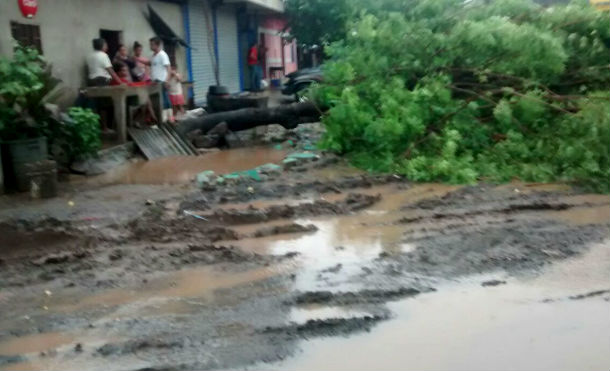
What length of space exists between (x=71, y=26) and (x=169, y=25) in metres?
5.07

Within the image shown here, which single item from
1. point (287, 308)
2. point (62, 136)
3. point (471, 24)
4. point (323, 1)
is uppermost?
point (323, 1)

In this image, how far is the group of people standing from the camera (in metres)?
11.5

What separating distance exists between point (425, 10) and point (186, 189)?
5.03 m

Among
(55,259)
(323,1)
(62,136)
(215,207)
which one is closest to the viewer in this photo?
(55,259)

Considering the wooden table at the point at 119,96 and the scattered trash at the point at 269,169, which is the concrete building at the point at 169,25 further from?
the scattered trash at the point at 269,169

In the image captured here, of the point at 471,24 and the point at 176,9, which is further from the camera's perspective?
the point at 176,9

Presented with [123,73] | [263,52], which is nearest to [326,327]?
[123,73]

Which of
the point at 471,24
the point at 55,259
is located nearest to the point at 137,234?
the point at 55,259

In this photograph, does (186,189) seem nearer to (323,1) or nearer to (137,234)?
(137,234)

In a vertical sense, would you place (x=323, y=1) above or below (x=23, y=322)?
above

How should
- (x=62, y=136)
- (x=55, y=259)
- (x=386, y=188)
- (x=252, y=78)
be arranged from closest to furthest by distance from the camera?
(x=55, y=259)
(x=386, y=188)
(x=62, y=136)
(x=252, y=78)

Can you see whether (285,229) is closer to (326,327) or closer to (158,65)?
(326,327)

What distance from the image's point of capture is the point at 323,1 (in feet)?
61.0

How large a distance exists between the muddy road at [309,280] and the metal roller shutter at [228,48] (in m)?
13.6
